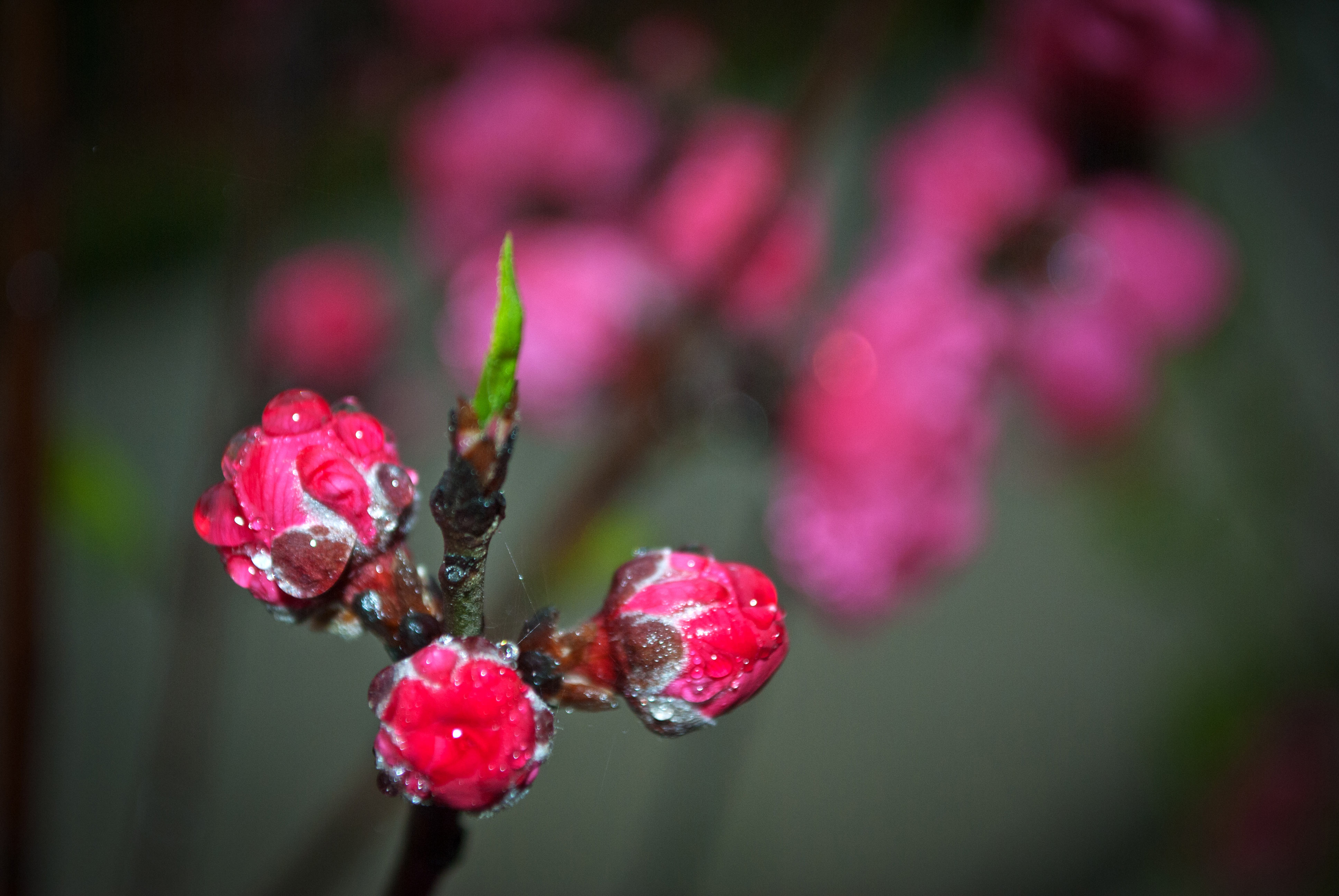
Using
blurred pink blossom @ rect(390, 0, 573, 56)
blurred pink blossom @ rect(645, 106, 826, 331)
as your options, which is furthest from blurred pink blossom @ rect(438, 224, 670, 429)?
blurred pink blossom @ rect(390, 0, 573, 56)

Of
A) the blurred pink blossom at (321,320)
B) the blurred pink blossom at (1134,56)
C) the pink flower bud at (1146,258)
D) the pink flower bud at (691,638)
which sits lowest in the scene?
the blurred pink blossom at (321,320)

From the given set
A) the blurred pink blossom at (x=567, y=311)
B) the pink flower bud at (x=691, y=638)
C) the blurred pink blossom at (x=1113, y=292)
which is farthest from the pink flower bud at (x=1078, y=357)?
the pink flower bud at (x=691, y=638)

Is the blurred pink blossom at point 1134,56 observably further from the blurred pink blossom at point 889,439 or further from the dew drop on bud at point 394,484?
the dew drop on bud at point 394,484

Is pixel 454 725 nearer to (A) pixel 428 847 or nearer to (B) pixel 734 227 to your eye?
(A) pixel 428 847

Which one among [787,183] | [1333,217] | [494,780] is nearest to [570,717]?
[494,780]

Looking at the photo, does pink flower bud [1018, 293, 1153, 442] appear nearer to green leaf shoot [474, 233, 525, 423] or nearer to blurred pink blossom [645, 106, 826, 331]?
blurred pink blossom [645, 106, 826, 331]
